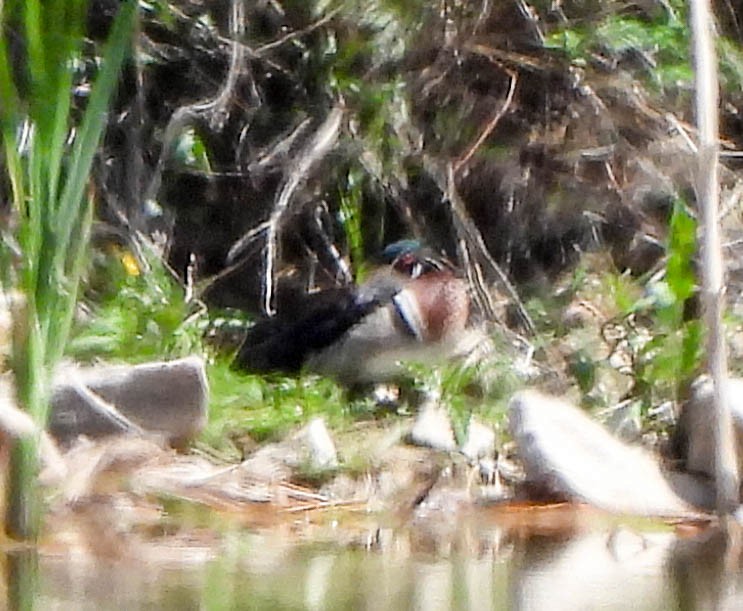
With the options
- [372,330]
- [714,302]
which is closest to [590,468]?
[714,302]

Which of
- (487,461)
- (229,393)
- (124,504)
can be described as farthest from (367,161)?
(124,504)

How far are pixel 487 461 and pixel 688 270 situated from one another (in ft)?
2.19

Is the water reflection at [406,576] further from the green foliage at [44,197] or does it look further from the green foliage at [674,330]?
the green foliage at [674,330]

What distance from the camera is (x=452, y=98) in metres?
4.61

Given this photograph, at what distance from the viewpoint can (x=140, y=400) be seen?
3.49 m

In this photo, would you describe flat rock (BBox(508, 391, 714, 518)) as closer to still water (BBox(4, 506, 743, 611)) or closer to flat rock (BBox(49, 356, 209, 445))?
still water (BBox(4, 506, 743, 611))

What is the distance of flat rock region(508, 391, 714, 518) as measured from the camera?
10.6ft

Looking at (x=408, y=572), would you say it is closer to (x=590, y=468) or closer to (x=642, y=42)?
(x=590, y=468)

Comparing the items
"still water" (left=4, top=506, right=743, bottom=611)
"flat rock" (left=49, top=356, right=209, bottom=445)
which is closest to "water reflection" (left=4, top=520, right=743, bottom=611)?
"still water" (left=4, top=506, right=743, bottom=611)

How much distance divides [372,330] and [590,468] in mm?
1277

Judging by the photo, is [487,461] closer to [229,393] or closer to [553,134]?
[229,393]

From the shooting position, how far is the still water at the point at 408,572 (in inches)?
90.2

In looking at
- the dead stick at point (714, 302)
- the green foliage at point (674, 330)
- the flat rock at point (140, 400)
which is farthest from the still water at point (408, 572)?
the green foliage at point (674, 330)

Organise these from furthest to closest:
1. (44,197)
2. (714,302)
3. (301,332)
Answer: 1. (301,332)
2. (714,302)
3. (44,197)
